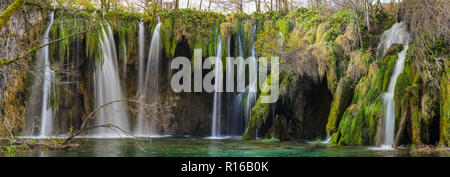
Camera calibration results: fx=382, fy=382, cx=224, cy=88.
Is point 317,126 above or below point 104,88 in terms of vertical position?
below

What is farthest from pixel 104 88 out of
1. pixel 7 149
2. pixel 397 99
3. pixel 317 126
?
pixel 397 99

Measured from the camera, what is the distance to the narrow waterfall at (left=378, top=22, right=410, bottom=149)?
10617mm

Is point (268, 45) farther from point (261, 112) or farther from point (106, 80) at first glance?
point (106, 80)

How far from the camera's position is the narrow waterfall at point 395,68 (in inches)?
418

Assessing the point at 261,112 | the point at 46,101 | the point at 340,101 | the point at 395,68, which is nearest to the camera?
the point at 395,68

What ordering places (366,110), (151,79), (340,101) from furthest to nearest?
(151,79), (340,101), (366,110)

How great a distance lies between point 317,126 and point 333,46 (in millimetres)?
3048

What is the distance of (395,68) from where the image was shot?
1130 centimetres

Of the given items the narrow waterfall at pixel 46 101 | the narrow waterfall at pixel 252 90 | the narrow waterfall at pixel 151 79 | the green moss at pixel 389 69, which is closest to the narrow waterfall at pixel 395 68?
the green moss at pixel 389 69

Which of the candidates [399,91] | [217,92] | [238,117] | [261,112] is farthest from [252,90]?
[399,91]

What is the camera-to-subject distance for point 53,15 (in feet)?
57.1

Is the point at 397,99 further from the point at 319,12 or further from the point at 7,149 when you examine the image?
the point at 7,149

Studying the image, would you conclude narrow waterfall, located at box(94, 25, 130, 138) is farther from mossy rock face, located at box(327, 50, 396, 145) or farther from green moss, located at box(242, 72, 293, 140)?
mossy rock face, located at box(327, 50, 396, 145)

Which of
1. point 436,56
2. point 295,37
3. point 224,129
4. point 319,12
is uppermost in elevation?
Answer: point 319,12
